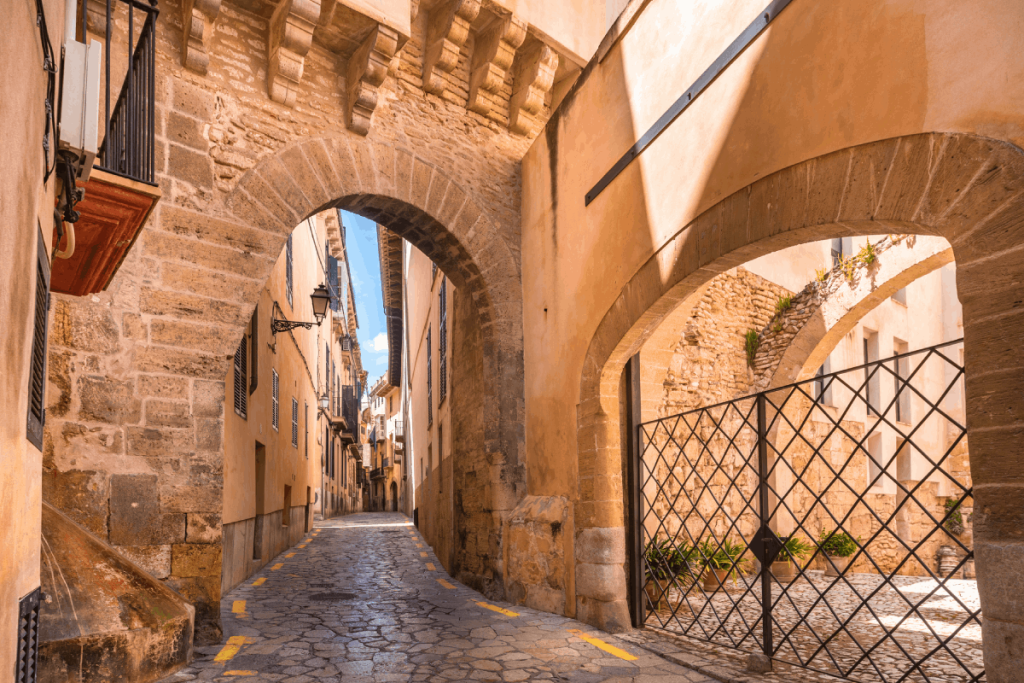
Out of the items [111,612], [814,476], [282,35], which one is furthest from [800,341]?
[111,612]

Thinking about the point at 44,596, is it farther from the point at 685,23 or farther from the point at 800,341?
the point at 800,341

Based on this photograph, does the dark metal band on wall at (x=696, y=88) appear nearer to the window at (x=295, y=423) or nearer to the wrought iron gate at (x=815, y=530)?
the wrought iron gate at (x=815, y=530)

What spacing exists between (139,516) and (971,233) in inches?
228

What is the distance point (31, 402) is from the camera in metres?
3.47

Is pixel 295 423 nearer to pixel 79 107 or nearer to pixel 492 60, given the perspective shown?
pixel 492 60

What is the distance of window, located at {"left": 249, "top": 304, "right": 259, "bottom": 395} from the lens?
400 inches

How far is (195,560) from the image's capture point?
594cm

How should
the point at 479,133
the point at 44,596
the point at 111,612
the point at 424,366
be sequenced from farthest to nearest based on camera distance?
the point at 424,366, the point at 479,133, the point at 111,612, the point at 44,596

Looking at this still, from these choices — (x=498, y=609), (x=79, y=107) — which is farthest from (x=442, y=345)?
(x=79, y=107)

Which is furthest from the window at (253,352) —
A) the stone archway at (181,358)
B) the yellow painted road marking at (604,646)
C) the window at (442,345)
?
the yellow painted road marking at (604,646)

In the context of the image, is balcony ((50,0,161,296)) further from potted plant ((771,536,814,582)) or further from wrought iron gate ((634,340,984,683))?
potted plant ((771,536,814,582))

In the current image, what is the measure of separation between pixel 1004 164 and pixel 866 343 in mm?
13160

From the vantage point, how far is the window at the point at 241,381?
908 centimetres

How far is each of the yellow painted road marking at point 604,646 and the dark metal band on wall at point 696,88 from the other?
383cm
